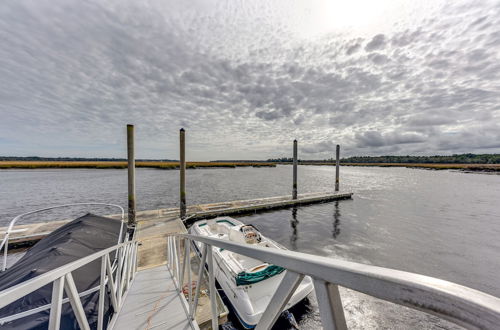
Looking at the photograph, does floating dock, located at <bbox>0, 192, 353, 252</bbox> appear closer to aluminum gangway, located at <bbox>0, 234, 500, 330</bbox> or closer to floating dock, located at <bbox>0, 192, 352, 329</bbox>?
floating dock, located at <bbox>0, 192, 352, 329</bbox>

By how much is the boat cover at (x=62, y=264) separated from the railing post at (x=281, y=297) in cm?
266

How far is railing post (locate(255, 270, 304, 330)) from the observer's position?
1.12 m

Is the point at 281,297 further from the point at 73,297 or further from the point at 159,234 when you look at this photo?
the point at 159,234

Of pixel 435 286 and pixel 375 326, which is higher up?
pixel 435 286

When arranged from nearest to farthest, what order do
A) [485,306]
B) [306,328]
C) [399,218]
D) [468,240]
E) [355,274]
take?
1. [485,306]
2. [355,274]
3. [306,328]
4. [468,240]
5. [399,218]

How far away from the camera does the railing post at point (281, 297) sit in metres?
1.12

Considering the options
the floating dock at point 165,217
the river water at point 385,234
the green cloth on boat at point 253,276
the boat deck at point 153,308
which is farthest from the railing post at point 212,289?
A: the floating dock at point 165,217

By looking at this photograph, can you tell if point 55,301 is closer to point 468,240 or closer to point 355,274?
point 355,274

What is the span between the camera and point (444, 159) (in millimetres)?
104625

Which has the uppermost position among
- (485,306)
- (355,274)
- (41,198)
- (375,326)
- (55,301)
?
(485,306)

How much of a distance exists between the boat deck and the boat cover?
1.08 feet

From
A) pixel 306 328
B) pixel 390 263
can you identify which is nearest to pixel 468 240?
pixel 390 263

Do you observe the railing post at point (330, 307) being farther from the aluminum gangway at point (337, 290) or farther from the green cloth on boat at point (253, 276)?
the green cloth on boat at point (253, 276)

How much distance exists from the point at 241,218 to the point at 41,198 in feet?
66.1
